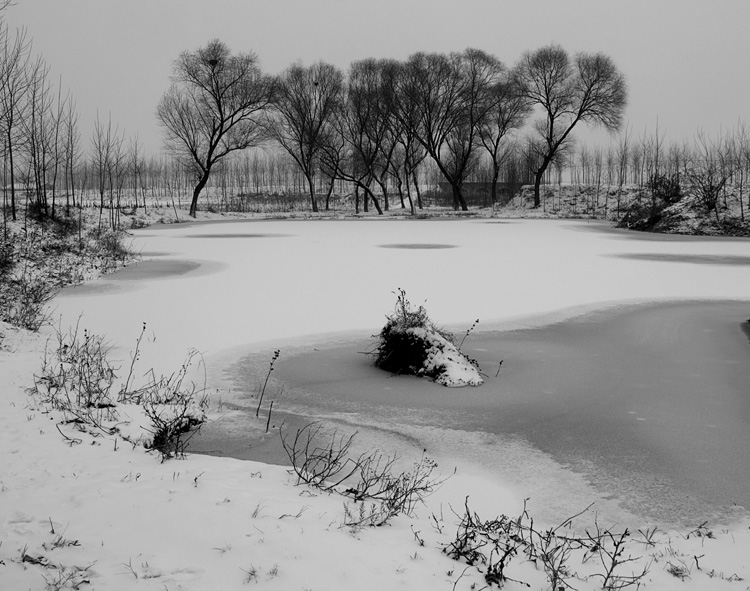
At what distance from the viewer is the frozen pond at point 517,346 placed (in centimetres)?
539

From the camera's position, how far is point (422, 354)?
778 centimetres

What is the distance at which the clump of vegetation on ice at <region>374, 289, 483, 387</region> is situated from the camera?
24.4ft

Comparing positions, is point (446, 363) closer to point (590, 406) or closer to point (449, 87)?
point (590, 406)

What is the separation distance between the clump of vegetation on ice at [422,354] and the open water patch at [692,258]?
1283cm

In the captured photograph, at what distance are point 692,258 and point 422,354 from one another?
14585mm

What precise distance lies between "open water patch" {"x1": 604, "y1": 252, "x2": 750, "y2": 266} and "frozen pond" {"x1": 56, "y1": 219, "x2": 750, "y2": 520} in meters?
0.12

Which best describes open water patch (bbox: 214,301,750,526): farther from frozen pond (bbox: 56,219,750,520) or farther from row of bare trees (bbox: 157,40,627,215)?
row of bare trees (bbox: 157,40,627,215)

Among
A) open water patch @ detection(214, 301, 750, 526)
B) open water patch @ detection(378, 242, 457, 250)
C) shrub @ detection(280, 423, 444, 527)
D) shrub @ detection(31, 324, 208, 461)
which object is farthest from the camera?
open water patch @ detection(378, 242, 457, 250)

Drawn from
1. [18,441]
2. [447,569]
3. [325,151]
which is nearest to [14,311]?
[18,441]

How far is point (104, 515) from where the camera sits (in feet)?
12.3

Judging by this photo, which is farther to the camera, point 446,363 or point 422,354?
point 422,354

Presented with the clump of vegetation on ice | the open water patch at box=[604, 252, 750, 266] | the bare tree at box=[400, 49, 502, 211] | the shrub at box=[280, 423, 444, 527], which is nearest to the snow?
the clump of vegetation on ice

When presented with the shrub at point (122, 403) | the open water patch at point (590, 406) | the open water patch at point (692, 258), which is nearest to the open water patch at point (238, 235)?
the open water patch at point (692, 258)

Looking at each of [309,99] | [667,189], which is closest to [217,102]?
[309,99]
